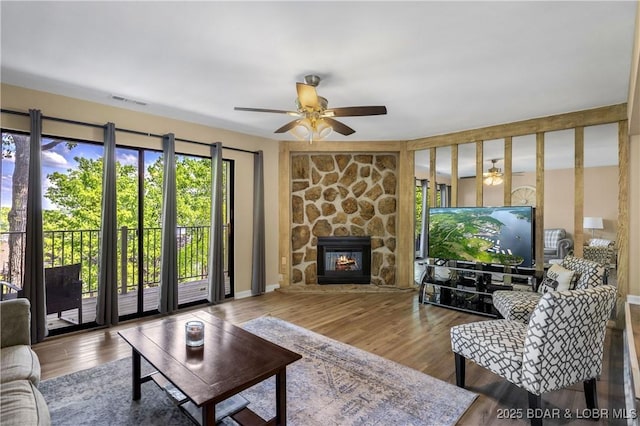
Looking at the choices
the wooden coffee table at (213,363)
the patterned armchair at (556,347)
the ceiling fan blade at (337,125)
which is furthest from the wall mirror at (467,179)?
the wooden coffee table at (213,363)

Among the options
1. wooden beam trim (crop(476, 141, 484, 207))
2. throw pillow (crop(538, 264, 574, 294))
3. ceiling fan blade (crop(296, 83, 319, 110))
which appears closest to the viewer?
ceiling fan blade (crop(296, 83, 319, 110))

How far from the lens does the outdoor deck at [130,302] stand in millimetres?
3564

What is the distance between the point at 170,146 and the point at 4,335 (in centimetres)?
255

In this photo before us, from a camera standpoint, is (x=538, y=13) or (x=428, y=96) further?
(x=428, y=96)

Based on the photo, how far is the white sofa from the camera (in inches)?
55.9

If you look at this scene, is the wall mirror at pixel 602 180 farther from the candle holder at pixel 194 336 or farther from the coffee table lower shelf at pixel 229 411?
the candle holder at pixel 194 336

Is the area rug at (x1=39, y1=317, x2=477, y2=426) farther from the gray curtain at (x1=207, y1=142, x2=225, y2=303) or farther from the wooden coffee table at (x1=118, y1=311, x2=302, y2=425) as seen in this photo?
the gray curtain at (x1=207, y1=142, x2=225, y2=303)

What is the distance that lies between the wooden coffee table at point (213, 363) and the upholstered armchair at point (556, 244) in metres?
3.77

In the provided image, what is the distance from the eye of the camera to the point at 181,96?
3346 millimetres

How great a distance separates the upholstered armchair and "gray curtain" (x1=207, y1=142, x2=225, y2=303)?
4.29m

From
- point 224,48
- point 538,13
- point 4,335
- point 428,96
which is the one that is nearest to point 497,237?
point 428,96

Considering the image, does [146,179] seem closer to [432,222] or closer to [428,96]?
[428,96]

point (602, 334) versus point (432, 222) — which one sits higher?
point (432, 222)

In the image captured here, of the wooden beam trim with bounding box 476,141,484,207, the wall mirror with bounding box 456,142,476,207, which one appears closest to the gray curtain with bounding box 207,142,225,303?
the wall mirror with bounding box 456,142,476,207
